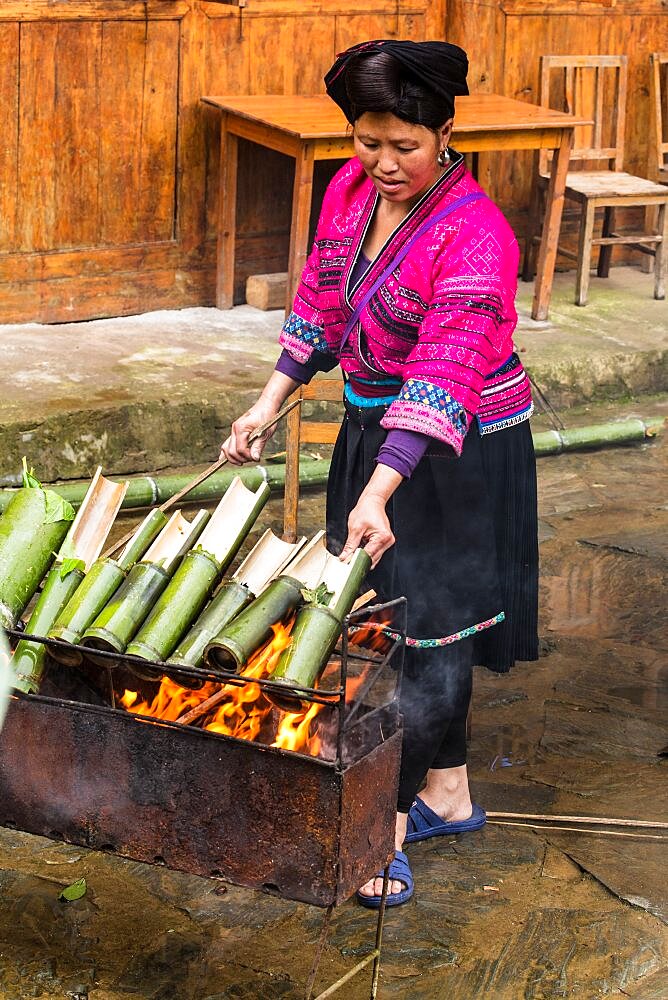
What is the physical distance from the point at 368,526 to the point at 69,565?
69 cm

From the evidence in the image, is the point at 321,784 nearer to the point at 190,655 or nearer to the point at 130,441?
the point at 190,655

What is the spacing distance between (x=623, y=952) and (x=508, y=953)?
283 millimetres

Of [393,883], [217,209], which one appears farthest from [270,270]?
[393,883]

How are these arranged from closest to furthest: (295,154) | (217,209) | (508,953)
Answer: (508,953), (295,154), (217,209)

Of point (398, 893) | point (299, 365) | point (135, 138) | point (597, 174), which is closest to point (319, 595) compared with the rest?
point (299, 365)

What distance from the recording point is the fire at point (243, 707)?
2.95m

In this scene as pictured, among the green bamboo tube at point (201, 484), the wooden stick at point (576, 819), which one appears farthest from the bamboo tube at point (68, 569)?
the green bamboo tube at point (201, 484)

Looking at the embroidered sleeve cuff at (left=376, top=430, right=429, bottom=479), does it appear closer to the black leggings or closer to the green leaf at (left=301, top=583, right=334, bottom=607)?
the green leaf at (left=301, top=583, right=334, bottom=607)

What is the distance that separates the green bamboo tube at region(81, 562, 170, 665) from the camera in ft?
9.42

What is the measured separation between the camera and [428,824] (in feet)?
12.5

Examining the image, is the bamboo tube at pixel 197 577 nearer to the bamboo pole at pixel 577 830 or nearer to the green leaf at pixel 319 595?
the green leaf at pixel 319 595

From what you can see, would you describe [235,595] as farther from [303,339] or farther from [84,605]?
[303,339]

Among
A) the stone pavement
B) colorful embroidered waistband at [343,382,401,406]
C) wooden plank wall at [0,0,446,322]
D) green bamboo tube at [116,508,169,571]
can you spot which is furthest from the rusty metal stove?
wooden plank wall at [0,0,446,322]

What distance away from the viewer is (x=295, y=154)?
6.95 m
